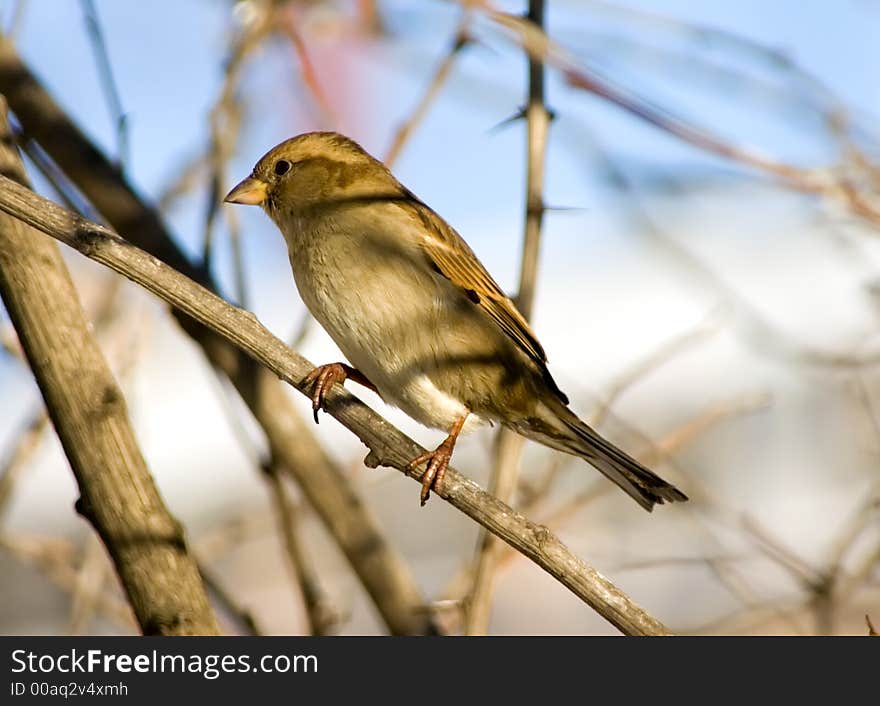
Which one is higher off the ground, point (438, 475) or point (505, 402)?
point (505, 402)

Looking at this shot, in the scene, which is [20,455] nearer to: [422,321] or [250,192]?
[250,192]

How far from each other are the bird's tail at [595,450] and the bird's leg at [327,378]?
491 mm

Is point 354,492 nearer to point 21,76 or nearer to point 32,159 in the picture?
point 32,159

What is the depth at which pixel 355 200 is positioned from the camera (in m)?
3.86

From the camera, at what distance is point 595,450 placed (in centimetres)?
368

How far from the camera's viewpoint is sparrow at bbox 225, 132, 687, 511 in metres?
3.55

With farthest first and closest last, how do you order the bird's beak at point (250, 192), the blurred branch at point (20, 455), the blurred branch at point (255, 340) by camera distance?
the bird's beak at point (250, 192) → the blurred branch at point (20, 455) → the blurred branch at point (255, 340)

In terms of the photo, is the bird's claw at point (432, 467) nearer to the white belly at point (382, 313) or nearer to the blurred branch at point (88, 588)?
the white belly at point (382, 313)

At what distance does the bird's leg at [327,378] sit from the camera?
2.96 meters

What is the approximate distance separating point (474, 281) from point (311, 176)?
0.67 meters

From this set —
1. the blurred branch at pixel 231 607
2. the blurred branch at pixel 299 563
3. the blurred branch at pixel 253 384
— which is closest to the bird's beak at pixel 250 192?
the blurred branch at pixel 253 384

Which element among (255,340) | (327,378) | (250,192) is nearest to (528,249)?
(327,378)
